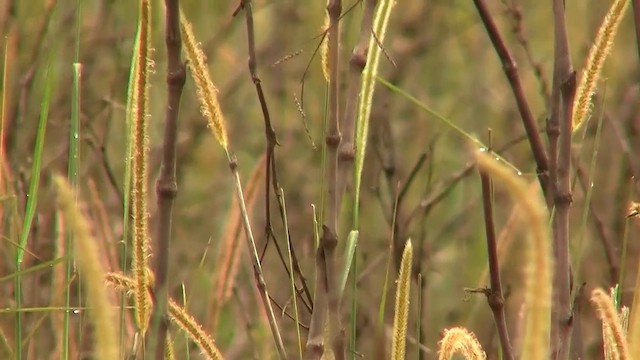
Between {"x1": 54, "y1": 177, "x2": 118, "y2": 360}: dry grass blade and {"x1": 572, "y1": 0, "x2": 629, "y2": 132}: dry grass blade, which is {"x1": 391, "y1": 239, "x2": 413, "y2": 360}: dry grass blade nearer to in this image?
{"x1": 572, "y1": 0, "x2": 629, "y2": 132}: dry grass blade

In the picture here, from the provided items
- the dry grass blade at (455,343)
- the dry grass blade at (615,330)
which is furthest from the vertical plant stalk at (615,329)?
the dry grass blade at (455,343)

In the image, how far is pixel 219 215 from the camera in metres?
2.77

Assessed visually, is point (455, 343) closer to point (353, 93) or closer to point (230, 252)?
point (353, 93)

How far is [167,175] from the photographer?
0.77 metres

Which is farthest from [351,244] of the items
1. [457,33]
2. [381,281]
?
Answer: [457,33]

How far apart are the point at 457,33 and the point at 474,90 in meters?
0.28

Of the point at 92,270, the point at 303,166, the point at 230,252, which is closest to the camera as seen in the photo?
the point at 92,270

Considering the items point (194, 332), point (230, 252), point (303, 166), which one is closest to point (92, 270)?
point (194, 332)

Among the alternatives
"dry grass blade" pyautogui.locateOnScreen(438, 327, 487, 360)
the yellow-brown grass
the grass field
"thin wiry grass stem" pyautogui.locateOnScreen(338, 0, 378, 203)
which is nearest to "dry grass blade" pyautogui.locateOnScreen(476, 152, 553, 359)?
"dry grass blade" pyautogui.locateOnScreen(438, 327, 487, 360)

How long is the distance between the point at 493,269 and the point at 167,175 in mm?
347

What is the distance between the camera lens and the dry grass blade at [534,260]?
49 centimetres

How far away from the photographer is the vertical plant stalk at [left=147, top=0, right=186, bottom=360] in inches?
29.7

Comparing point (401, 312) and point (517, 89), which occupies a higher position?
point (517, 89)

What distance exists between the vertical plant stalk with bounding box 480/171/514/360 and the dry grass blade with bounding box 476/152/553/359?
1.33 feet
